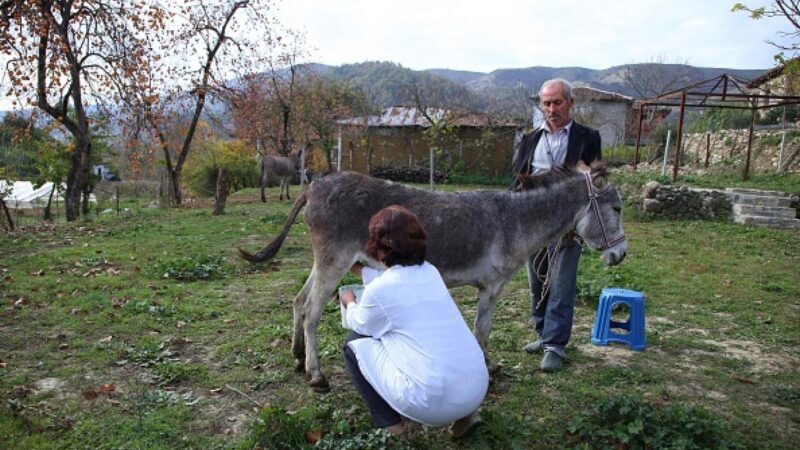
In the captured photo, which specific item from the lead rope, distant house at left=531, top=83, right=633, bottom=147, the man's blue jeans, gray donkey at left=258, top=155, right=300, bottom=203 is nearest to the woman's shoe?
the man's blue jeans

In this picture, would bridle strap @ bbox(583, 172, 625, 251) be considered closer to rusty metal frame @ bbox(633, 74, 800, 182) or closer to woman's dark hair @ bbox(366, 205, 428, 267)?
woman's dark hair @ bbox(366, 205, 428, 267)

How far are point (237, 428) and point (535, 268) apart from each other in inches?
114

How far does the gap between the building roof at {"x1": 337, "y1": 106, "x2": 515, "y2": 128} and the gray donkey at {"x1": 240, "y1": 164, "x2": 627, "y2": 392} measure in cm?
2374

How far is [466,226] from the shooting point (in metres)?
4.24

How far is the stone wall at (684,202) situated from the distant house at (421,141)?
1405 cm

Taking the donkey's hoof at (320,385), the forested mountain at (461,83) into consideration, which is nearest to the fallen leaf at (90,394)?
the donkey's hoof at (320,385)

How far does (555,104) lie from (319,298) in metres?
2.51

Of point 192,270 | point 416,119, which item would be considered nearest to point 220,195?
point 192,270

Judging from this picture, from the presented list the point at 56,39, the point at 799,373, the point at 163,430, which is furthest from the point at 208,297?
the point at 56,39

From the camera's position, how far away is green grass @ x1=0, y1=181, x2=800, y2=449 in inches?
138

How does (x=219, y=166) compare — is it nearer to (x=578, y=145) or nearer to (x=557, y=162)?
(x=557, y=162)

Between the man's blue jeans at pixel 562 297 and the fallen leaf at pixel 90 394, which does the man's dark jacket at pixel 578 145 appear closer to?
the man's blue jeans at pixel 562 297

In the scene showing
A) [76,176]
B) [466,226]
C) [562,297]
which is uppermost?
[466,226]

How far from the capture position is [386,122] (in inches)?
1196
